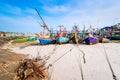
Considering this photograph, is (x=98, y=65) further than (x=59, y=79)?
Yes

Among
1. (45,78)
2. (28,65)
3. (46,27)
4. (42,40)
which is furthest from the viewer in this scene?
(46,27)

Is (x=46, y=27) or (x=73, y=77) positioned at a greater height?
(x=46, y=27)

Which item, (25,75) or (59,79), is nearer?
(25,75)

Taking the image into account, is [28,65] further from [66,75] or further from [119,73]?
[119,73]

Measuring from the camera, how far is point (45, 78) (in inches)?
213

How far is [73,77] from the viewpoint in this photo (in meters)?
5.74

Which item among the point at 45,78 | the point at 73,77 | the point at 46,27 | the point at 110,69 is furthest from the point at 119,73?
the point at 46,27

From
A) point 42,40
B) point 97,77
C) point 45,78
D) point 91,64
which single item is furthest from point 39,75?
point 42,40

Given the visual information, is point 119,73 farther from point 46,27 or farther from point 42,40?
point 46,27

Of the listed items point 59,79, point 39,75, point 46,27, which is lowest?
point 59,79

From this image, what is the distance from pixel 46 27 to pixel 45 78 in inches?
787

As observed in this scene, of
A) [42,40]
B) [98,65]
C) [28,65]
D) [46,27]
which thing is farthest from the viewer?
[46,27]

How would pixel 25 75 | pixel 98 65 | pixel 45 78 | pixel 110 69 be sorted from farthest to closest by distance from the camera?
pixel 98 65
pixel 110 69
pixel 45 78
pixel 25 75

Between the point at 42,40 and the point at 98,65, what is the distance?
1310cm
